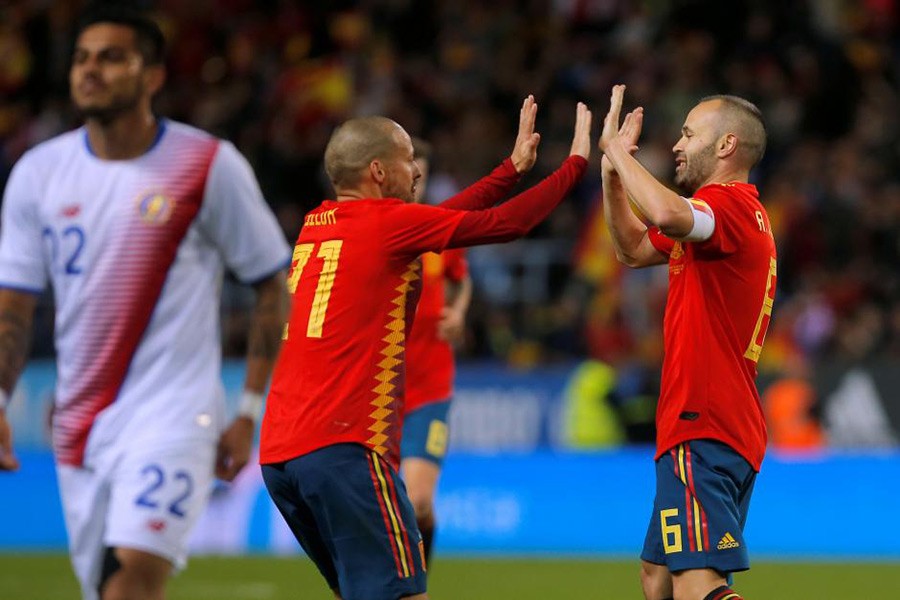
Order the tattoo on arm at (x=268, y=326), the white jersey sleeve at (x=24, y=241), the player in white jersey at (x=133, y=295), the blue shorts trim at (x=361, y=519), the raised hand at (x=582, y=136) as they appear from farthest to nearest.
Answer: the raised hand at (x=582, y=136), the tattoo on arm at (x=268, y=326), the white jersey sleeve at (x=24, y=241), the blue shorts trim at (x=361, y=519), the player in white jersey at (x=133, y=295)

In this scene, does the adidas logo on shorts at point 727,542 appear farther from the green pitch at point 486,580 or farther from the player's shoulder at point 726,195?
the green pitch at point 486,580

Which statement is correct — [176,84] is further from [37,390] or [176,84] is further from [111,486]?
[111,486]

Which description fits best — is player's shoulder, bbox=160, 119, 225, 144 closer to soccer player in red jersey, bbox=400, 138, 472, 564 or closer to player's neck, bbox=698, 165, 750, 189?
player's neck, bbox=698, 165, 750, 189

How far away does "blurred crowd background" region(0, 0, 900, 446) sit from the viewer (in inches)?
620

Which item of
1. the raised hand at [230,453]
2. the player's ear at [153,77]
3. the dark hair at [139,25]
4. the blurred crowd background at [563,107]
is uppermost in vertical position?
the blurred crowd background at [563,107]

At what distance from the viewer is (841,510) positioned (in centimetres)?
1345

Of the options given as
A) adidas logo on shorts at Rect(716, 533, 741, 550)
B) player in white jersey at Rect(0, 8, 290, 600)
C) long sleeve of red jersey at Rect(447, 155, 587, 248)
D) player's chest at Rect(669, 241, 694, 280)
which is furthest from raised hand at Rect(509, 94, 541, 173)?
adidas logo on shorts at Rect(716, 533, 741, 550)

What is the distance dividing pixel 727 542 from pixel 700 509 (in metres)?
0.15

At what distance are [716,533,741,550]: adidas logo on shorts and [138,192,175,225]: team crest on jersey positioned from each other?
87.4 inches

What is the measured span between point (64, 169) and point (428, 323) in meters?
3.57

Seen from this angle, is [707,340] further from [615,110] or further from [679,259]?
[615,110]

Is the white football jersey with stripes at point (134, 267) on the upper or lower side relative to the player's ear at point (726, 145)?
lower

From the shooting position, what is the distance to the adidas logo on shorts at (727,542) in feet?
A: 19.1

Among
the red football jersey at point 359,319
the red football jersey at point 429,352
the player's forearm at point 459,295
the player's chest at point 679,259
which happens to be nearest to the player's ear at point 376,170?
the red football jersey at point 359,319
